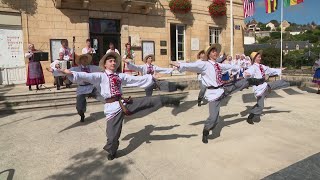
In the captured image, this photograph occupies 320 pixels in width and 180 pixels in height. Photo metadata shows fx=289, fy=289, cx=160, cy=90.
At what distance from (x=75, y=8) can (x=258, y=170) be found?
431 inches

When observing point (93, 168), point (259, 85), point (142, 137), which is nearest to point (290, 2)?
point (259, 85)

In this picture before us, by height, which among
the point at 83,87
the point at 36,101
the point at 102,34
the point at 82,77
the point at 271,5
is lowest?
the point at 36,101

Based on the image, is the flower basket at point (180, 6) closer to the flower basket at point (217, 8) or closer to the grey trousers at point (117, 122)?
the flower basket at point (217, 8)

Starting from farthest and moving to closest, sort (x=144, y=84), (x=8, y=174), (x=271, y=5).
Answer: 1. (x=271, y=5)
2. (x=144, y=84)
3. (x=8, y=174)

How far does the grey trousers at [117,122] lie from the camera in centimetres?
476

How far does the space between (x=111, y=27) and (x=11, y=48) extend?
14.8 ft

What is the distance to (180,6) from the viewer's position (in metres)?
15.3

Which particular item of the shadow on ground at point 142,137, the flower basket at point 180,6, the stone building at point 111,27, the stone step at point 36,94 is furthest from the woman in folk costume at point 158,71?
the flower basket at point 180,6

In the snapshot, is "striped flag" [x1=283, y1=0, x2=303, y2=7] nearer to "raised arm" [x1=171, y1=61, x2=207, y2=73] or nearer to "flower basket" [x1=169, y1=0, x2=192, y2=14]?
"flower basket" [x1=169, y1=0, x2=192, y2=14]

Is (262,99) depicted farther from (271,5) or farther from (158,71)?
(271,5)

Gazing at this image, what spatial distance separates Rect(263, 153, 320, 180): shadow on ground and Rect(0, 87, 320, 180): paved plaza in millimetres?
12

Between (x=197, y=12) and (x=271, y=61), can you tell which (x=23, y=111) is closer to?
(x=197, y=12)

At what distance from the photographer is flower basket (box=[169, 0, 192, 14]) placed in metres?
15.3

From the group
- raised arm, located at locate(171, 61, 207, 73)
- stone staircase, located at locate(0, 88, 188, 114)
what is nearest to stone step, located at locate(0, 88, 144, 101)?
stone staircase, located at locate(0, 88, 188, 114)
